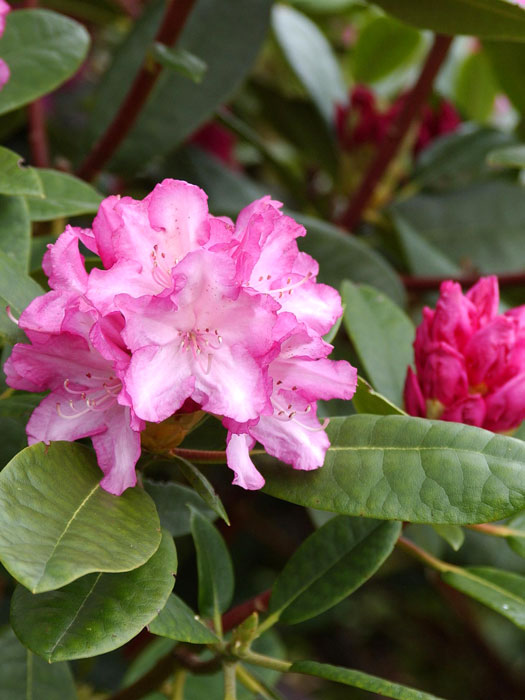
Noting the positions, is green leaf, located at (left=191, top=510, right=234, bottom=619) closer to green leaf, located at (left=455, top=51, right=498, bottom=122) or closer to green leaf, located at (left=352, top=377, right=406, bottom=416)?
green leaf, located at (left=352, top=377, right=406, bottom=416)

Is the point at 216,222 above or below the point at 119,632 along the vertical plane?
above

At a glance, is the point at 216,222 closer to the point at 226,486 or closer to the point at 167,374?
the point at 167,374

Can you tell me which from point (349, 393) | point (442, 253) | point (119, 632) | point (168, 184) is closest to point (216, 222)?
point (168, 184)

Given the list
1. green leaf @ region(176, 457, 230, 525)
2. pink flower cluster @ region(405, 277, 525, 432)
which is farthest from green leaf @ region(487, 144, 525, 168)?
green leaf @ region(176, 457, 230, 525)

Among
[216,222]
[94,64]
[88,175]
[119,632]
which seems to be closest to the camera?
[119,632]

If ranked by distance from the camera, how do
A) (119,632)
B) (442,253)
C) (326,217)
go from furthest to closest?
(326,217)
(442,253)
(119,632)

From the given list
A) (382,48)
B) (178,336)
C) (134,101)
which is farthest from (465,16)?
(382,48)

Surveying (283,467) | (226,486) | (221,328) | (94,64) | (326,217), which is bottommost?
(226,486)
